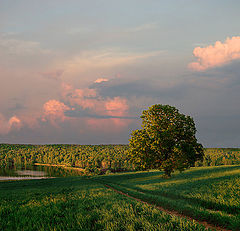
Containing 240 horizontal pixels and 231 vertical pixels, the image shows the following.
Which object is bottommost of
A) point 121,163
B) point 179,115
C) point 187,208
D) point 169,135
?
point 121,163

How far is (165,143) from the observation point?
38219 millimetres

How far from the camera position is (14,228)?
360 inches

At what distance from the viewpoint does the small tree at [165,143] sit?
38031 millimetres

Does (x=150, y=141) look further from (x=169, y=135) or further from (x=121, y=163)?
(x=121, y=163)

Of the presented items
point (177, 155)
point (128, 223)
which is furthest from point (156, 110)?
point (128, 223)

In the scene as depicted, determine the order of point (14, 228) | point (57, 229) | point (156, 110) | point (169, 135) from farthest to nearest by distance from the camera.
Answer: point (156, 110) → point (169, 135) → point (14, 228) → point (57, 229)

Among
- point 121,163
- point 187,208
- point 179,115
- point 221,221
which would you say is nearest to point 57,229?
point 221,221

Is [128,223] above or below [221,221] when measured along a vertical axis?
above

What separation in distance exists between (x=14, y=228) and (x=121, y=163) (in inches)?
7359

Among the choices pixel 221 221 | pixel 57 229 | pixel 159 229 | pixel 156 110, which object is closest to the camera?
pixel 159 229

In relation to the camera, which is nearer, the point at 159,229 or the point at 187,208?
the point at 159,229

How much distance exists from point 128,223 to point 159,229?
1527 millimetres

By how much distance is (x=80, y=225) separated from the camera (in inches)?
332

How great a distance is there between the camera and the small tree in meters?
38.0
